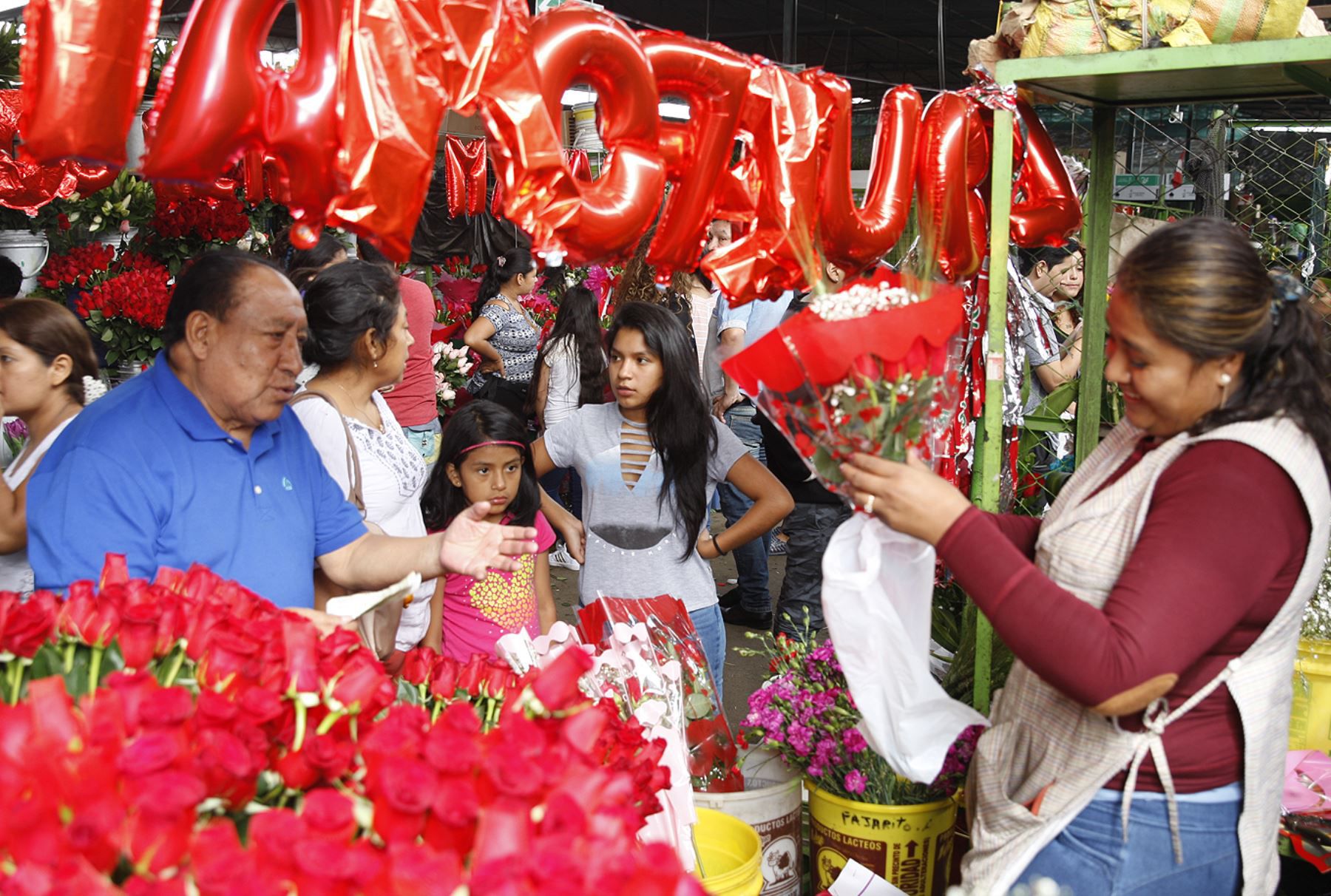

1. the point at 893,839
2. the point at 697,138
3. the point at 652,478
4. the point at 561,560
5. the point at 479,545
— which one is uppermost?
the point at 697,138

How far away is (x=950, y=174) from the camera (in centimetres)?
255

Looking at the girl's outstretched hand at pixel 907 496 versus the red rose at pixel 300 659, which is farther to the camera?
the girl's outstretched hand at pixel 907 496

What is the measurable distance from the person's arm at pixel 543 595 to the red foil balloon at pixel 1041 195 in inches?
63.7

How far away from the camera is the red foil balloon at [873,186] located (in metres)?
2.38

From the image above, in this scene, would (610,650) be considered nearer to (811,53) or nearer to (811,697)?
(811,697)

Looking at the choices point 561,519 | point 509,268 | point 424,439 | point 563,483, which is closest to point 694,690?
point 561,519

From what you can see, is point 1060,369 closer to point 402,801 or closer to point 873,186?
point 873,186

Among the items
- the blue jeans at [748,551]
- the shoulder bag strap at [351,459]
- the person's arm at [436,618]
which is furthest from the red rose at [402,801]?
the blue jeans at [748,551]

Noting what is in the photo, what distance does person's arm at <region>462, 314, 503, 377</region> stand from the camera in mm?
Answer: 6348

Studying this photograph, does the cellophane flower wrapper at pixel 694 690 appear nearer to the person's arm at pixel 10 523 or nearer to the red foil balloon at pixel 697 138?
the red foil balloon at pixel 697 138

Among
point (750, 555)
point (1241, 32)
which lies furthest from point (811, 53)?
point (1241, 32)

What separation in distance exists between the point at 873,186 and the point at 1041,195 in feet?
1.73

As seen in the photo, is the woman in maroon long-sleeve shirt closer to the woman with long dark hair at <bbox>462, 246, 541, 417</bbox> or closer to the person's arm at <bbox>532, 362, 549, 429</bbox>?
the person's arm at <bbox>532, 362, 549, 429</bbox>

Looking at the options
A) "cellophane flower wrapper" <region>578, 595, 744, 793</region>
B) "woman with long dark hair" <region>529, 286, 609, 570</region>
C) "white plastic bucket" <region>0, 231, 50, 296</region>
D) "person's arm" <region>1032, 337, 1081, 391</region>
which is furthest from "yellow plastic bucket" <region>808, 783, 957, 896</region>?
"woman with long dark hair" <region>529, 286, 609, 570</region>
